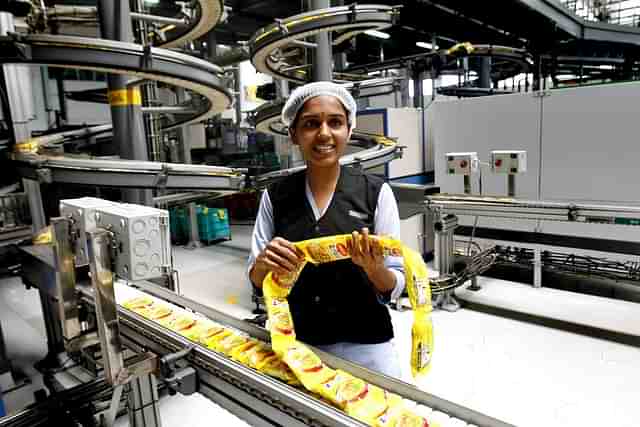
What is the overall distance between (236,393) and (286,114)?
722 millimetres

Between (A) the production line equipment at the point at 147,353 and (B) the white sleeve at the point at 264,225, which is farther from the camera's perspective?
(B) the white sleeve at the point at 264,225

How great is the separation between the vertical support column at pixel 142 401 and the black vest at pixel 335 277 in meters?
0.49

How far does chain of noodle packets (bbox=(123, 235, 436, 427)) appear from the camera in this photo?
2.67 ft

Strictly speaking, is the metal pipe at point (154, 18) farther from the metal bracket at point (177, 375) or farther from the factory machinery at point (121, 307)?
the metal bracket at point (177, 375)

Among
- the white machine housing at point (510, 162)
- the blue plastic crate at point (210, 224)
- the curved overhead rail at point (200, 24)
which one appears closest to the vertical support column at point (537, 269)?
the white machine housing at point (510, 162)

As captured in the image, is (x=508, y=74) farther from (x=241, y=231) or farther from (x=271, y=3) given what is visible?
(x=241, y=231)

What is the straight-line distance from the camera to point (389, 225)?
1108 millimetres

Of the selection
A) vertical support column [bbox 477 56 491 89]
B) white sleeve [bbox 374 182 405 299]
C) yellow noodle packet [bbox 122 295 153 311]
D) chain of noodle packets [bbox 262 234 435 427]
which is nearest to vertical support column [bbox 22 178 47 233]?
yellow noodle packet [bbox 122 295 153 311]

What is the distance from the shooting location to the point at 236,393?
89 cm

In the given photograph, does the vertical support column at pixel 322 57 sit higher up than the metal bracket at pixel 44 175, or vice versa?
the vertical support column at pixel 322 57

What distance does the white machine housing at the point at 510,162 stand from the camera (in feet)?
10.2

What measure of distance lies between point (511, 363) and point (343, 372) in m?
2.09

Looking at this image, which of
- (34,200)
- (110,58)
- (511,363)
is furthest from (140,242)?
(34,200)

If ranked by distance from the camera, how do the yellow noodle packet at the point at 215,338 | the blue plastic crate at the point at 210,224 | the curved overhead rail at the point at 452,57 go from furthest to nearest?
the blue plastic crate at the point at 210,224 → the curved overhead rail at the point at 452,57 → the yellow noodle packet at the point at 215,338
